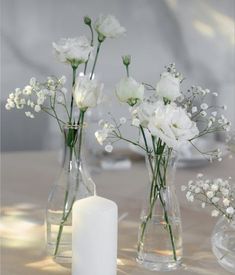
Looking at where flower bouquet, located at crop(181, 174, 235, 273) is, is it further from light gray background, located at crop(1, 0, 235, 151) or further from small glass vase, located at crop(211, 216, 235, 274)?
light gray background, located at crop(1, 0, 235, 151)

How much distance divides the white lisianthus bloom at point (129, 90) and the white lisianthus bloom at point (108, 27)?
0.13m

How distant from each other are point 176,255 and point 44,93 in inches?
14.6

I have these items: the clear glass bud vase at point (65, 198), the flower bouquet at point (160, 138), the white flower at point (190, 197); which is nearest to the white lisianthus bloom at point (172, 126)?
the flower bouquet at point (160, 138)

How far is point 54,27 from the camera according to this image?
3.06 meters

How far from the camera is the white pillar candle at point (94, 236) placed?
3.04 feet

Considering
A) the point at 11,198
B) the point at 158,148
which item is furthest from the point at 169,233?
the point at 11,198

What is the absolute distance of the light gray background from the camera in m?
3.03

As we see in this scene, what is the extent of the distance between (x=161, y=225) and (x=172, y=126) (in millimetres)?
234

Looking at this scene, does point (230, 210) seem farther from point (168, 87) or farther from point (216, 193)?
point (168, 87)

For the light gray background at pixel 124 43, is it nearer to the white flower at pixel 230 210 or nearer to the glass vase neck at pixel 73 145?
the glass vase neck at pixel 73 145

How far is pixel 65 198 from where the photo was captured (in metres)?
1.11

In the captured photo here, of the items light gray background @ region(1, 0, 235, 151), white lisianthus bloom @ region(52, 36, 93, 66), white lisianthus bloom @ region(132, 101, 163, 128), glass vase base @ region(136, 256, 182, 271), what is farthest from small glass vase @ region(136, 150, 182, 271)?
light gray background @ region(1, 0, 235, 151)

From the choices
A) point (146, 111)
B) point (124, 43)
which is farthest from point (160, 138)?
point (124, 43)

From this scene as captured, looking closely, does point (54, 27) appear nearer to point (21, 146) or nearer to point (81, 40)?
point (21, 146)
